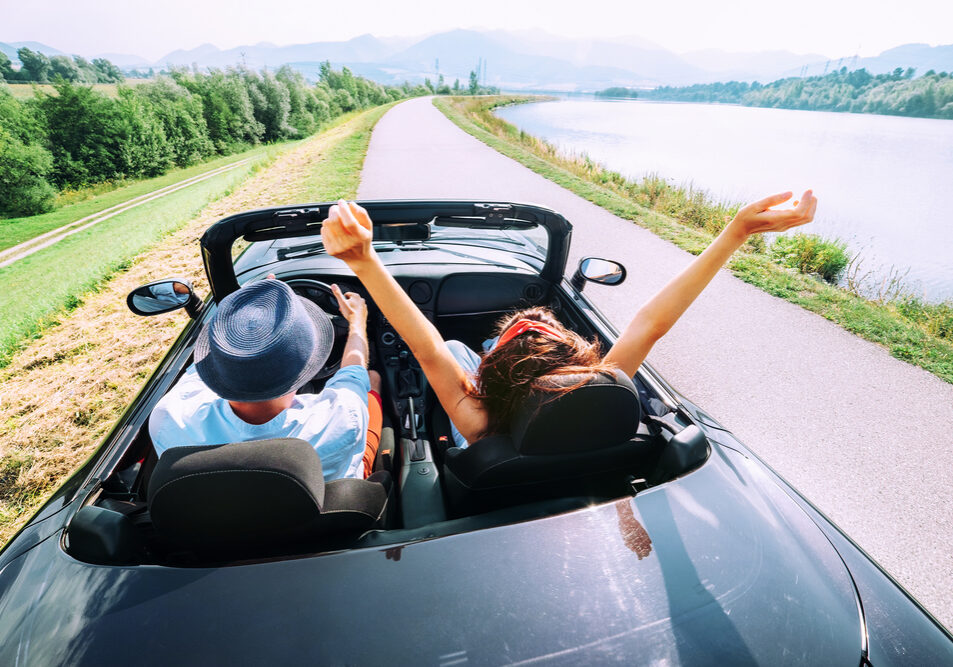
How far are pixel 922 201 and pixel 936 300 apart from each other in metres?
8.54

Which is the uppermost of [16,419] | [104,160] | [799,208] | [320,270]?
[799,208]

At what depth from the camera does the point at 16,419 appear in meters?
3.68

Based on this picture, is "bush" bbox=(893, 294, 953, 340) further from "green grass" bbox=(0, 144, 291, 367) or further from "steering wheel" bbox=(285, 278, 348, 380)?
"green grass" bbox=(0, 144, 291, 367)

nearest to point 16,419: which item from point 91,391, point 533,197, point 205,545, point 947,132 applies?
point 91,391

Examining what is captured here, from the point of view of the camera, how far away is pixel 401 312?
1.35m

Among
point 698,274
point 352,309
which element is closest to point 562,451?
point 698,274

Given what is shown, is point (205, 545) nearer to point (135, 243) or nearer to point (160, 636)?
point (160, 636)

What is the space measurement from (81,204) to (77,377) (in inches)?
1174

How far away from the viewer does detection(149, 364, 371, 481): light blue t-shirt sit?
1373 millimetres

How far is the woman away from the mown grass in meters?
4.56

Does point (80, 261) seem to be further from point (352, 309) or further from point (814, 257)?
point (814, 257)

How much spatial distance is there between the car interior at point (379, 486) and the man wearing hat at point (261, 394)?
195mm

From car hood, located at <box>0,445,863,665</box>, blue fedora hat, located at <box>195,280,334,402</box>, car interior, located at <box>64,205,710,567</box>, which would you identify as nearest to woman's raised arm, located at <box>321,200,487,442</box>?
car interior, located at <box>64,205,710,567</box>

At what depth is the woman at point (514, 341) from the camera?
134 centimetres
